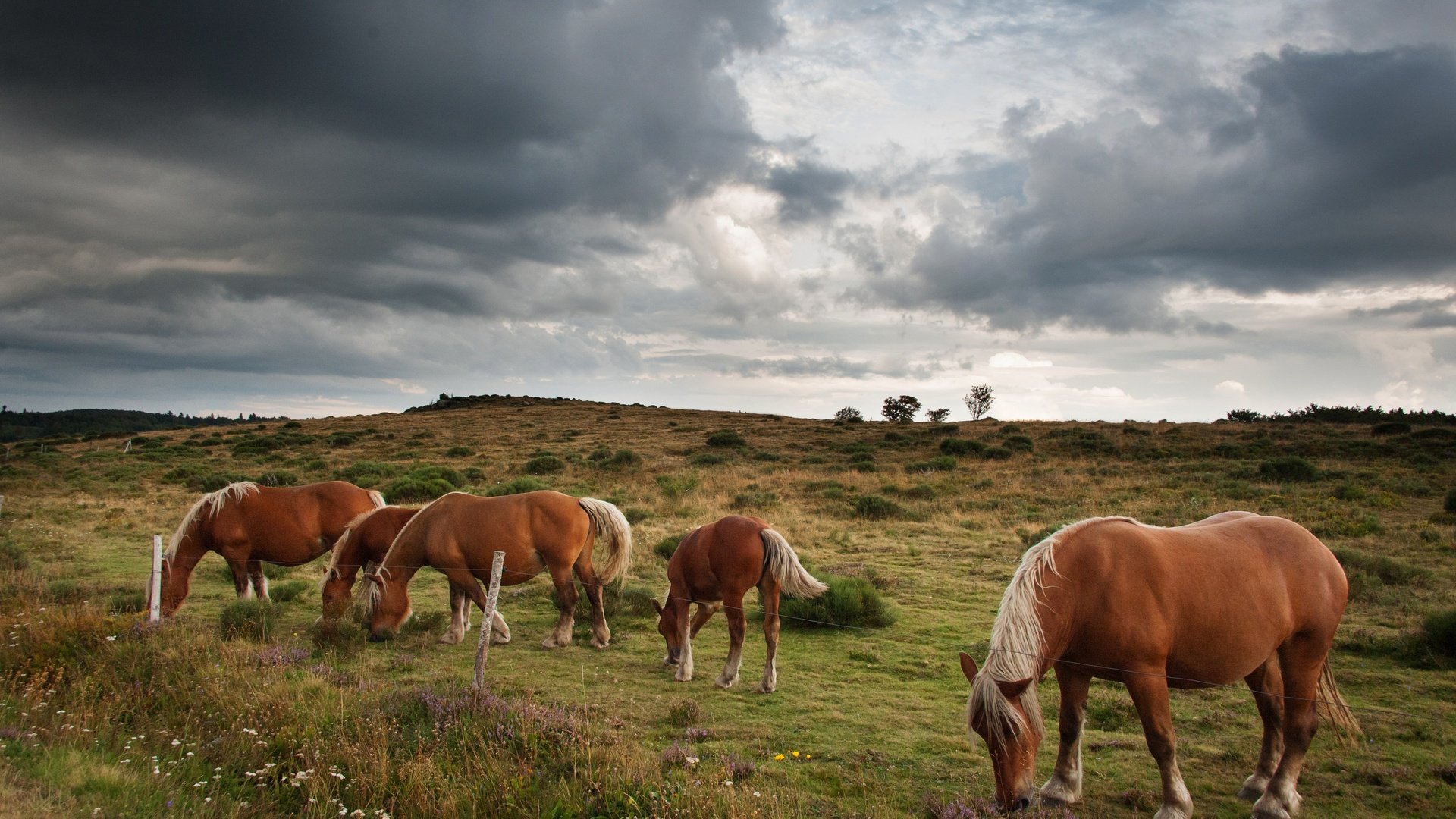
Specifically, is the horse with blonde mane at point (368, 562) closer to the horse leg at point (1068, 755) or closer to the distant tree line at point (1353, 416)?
the horse leg at point (1068, 755)

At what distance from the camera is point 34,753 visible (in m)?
5.39

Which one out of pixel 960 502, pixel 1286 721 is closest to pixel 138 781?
pixel 1286 721

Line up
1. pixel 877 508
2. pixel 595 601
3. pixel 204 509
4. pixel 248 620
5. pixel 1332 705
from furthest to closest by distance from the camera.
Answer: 1. pixel 877 508
2. pixel 204 509
3. pixel 248 620
4. pixel 595 601
5. pixel 1332 705

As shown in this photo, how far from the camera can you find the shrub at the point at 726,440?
40062 millimetres

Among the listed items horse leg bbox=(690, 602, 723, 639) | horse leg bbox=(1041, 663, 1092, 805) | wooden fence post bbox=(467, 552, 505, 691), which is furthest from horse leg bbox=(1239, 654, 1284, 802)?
wooden fence post bbox=(467, 552, 505, 691)

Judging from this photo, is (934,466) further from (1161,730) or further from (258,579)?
(1161,730)

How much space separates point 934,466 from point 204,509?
25.4 m

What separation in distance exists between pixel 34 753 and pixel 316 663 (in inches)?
117

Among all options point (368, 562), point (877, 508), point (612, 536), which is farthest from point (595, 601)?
point (877, 508)

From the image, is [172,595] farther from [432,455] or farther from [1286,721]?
[432,455]

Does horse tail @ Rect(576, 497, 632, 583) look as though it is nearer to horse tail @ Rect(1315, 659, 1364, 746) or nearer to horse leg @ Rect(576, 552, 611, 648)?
horse leg @ Rect(576, 552, 611, 648)

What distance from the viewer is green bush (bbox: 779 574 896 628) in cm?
1080

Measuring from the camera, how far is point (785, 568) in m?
7.89

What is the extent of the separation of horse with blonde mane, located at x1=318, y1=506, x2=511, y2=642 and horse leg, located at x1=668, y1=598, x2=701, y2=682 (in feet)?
8.72
